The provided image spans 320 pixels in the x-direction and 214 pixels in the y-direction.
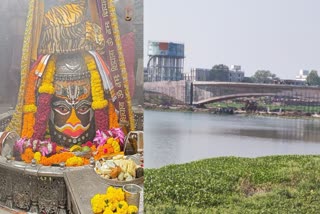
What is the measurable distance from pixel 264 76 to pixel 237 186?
864mm

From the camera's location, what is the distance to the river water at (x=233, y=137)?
3449mm

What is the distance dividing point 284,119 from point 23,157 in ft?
7.06

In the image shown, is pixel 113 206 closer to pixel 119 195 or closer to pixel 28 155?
pixel 119 195

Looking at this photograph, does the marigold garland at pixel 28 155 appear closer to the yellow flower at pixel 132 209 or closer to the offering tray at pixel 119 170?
the offering tray at pixel 119 170

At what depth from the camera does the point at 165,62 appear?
10.1ft

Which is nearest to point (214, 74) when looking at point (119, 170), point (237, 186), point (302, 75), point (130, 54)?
point (302, 75)

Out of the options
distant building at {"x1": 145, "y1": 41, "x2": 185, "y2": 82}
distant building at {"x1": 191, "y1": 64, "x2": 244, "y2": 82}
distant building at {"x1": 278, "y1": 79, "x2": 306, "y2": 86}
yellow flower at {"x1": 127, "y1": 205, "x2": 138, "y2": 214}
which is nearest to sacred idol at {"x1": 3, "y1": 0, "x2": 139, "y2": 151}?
yellow flower at {"x1": 127, "y1": 205, "x2": 138, "y2": 214}

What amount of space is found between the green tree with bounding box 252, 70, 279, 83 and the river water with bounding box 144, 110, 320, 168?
342 mm

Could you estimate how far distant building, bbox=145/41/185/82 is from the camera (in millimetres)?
3016

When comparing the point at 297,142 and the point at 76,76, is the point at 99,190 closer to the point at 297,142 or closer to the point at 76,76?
the point at 76,76

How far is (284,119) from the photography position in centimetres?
360

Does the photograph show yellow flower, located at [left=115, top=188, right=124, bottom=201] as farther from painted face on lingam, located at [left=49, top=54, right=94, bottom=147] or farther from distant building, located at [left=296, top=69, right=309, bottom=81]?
distant building, located at [left=296, top=69, right=309, bottom=81]

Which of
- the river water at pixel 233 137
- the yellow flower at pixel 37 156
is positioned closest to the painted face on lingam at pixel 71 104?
the yellow flower at pixel 37 156

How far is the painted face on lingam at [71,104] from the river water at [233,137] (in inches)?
48.9
